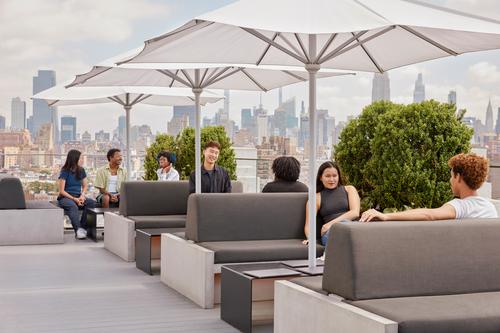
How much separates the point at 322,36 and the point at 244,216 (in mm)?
1748

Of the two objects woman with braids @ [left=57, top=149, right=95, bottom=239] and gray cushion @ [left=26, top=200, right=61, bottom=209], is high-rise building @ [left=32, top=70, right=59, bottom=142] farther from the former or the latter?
woman with braids @ [left=57, top=149, right=95, bottom=239]

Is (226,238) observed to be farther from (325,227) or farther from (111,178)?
(111,178)

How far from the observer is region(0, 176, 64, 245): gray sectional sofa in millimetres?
11320

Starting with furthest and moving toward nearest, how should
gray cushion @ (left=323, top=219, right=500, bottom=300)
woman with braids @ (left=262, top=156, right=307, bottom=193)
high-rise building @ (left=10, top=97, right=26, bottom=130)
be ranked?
high-rise building @ (left=10, top=97, right=26, bottom=130), woman with braids @ (left=262, top=156, right=307, bottom=193), gray cushion @ (left=323, top=219, right=500, bottom=300)

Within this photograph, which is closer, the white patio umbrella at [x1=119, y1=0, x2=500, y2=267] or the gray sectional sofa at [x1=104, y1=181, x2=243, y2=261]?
the white patio umbrella at [x1=119, y1=0, x2=500, y2=267]

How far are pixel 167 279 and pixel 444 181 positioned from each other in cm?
521

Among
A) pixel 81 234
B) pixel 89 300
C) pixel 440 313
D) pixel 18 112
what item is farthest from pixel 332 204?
pixel 18 112

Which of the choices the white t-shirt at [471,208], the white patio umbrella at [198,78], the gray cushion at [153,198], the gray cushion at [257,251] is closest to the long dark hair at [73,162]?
A: the white patio umbrella at [198,78]

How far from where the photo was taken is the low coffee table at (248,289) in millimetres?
5773

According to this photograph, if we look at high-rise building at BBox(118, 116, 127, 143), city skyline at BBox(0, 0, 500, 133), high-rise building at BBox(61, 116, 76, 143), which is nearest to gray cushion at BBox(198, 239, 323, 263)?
high-rise building at BBox(61, 116, 76, 143)

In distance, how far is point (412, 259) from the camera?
460cm

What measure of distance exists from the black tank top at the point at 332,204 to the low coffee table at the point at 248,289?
114 cm

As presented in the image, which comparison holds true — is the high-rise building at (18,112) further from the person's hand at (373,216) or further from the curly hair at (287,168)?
the person's hand at (373,216)

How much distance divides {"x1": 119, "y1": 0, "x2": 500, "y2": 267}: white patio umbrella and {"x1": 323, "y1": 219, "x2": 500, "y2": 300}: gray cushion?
1.25m
